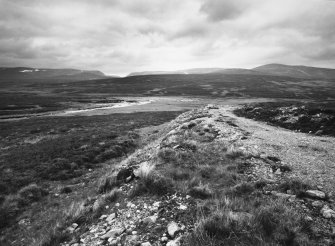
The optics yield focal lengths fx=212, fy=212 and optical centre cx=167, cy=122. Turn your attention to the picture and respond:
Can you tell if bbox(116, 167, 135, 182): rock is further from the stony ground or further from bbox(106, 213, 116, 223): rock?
bbox(106, 213, 116, 223): rock

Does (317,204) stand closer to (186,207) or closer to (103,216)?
(186,207)

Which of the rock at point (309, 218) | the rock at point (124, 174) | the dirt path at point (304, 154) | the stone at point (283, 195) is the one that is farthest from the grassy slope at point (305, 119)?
the rock at point (124, 174)

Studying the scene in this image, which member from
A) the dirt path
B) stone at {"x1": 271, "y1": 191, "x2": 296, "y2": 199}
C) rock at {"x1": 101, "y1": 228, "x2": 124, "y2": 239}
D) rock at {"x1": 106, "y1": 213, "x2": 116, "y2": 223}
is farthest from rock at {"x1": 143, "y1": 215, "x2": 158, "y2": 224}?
the dirt path

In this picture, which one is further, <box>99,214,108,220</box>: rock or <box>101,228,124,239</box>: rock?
<box>99,214,108,220</box>: rock

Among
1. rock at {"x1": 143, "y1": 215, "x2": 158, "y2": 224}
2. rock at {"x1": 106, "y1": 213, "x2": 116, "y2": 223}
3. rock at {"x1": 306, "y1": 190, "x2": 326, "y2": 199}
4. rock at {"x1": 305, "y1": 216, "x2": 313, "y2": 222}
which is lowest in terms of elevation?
rock at {"x1": 106, "y1": 213, "x2": 116, "y2": 223}

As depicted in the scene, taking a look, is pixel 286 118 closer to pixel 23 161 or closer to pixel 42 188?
pixel 42 188

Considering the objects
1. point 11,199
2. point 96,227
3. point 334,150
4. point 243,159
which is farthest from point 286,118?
point 11,199

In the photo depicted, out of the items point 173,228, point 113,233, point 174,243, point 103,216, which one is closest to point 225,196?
point 173,228

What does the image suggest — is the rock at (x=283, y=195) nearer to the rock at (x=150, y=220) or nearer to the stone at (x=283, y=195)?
the stone at (x=283, y=195)
